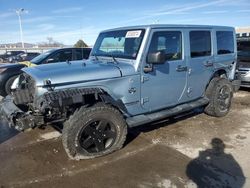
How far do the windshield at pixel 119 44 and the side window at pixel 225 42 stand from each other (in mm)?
2338

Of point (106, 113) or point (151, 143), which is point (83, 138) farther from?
point (151, 143)

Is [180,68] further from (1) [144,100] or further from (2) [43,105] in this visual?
(2) [43,105]

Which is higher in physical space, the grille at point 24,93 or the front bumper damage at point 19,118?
the grille at point 24,93

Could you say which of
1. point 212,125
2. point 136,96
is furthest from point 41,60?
point 212,125

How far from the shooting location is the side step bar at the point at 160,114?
4.62 meters

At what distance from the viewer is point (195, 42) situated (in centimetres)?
555

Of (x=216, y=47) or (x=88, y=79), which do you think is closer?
(x=88, y=79)

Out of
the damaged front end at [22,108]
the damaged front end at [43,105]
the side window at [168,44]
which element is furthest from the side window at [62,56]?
the side window at [168,44]

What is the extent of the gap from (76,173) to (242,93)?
7033mm

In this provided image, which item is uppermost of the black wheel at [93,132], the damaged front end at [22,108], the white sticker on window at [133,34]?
the white sticker on window at [133,34]

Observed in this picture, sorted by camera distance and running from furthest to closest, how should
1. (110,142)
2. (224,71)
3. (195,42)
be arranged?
(224,71) → (195,42) → (110,142)

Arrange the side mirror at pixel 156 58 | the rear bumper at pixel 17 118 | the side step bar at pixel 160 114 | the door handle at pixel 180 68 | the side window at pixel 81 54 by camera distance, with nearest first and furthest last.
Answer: the rear bumper at pixel 17 118 → the side mirror at pixel 156 58 → the side step bar at pixel 160 114 → the door handle at pixel 180 68 → the side window at pixel 81 54

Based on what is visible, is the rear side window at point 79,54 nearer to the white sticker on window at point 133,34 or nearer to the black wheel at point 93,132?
the white sticker on window at point 133,34

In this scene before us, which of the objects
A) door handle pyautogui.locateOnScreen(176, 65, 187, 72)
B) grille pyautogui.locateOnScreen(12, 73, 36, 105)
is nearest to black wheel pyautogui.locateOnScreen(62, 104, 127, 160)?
grille pyautogui.locateOnScreen(12, 73, 36, 105)
